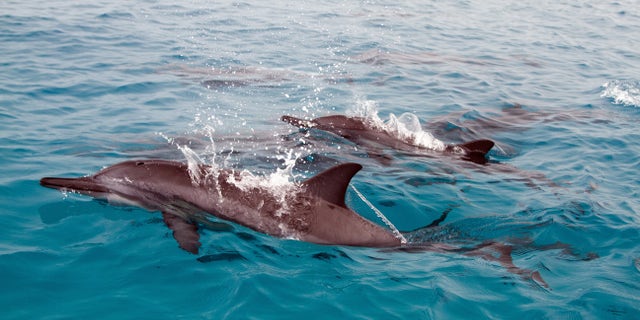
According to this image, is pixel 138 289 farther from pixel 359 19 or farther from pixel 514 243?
pixel 359 19

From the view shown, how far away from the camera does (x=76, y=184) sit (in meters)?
7.57

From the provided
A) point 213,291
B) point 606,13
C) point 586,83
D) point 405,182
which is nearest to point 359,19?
point 586,83

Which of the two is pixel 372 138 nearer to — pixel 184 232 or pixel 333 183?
pixel 333 183

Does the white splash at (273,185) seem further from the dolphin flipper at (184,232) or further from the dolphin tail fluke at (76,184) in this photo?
the dolphin tail fluke at (76,184)

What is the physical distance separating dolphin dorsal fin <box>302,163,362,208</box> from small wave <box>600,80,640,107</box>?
11.3 metres

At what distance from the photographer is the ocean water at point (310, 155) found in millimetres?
6422

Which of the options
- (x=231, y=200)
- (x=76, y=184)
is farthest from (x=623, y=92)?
(x=76, y=184)

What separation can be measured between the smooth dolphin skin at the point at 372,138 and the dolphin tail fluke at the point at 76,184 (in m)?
4.83

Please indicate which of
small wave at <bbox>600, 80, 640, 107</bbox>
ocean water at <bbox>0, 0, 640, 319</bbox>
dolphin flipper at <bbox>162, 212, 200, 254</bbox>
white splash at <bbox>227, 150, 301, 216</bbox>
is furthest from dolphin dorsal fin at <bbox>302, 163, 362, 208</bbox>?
small wave at <bbox>600, 80, 640, 107</bbox>

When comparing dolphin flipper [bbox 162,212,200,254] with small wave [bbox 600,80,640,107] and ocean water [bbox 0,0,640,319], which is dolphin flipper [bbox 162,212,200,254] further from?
small wave [bbox 600,80,640,107]

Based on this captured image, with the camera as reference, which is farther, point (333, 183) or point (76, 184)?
point (76, 184)

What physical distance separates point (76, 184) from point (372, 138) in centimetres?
566

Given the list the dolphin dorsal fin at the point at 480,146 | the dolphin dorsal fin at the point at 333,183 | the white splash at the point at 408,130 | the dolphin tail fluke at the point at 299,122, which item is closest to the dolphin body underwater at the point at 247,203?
the dolphin dorsal fin at the point at 333,183

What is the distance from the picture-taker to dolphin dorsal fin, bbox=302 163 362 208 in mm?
7020
